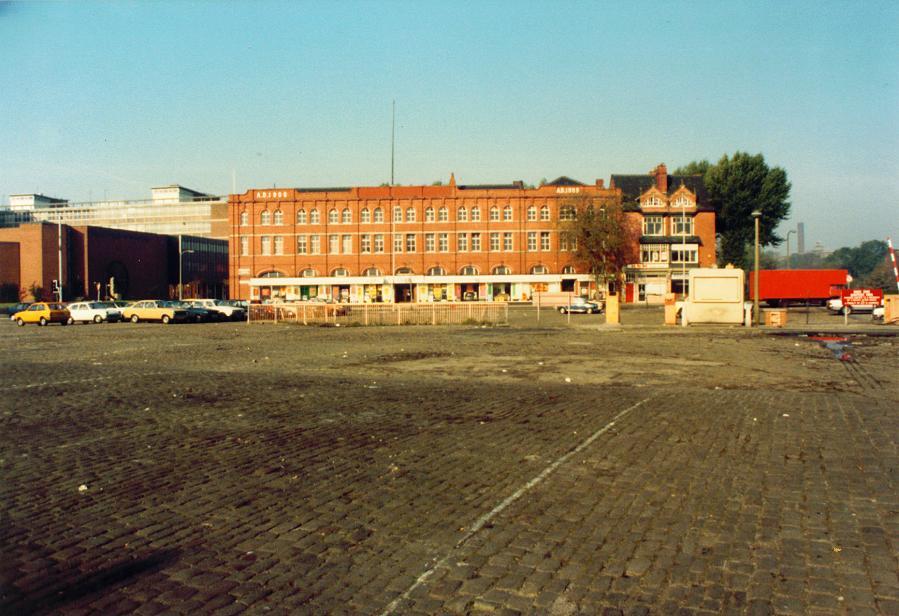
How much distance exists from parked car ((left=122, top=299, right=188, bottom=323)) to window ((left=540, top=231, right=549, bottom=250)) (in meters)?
48.4

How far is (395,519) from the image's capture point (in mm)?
5387

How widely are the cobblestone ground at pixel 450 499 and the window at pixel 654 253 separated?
71831 mm

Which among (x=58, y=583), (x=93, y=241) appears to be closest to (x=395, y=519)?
(x=58, y=583)

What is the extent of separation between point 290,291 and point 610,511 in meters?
81.9

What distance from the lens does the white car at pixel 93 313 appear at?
46688 mm

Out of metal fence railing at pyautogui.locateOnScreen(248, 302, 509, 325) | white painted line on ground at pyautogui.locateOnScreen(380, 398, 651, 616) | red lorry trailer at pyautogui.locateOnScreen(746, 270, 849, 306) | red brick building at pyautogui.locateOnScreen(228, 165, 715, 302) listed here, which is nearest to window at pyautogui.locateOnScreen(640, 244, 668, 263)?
red brick building at pyautogui.locateOnScreen(228, 165, 715, 302)

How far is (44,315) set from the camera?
45.0 metres

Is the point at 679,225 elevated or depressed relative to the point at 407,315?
elevated

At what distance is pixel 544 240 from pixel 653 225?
1319 cm

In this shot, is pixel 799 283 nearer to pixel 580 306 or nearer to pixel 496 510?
pixel 580 306

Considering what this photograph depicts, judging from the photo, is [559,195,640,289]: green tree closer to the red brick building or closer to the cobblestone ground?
the red brick building

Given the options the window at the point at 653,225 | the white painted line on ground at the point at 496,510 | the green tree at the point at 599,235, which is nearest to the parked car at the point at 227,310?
the green tree at the point at 599,235

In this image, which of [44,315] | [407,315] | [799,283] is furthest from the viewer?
[799,283]

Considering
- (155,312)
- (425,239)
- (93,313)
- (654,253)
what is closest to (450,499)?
(155,312)
